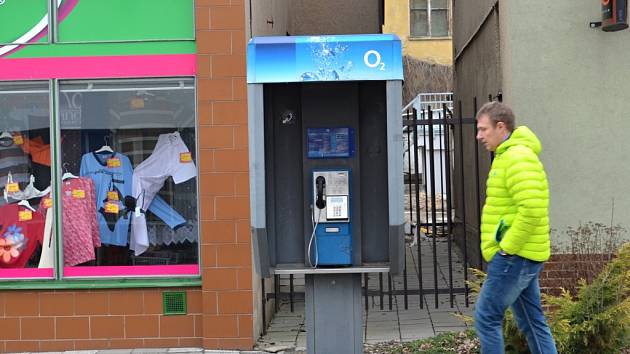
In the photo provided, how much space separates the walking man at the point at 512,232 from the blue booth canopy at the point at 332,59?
2.14 feet

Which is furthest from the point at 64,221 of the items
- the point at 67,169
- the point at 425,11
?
the point at 425,11

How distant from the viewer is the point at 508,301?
4.55 metres

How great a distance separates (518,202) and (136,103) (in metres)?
3.76

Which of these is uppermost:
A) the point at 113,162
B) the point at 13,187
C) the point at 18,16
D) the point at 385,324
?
the point at 18,16

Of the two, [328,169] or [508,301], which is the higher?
[328,169]

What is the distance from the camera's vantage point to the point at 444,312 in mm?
7840

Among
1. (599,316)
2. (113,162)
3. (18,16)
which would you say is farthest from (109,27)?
(599,316)

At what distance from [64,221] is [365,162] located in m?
2.97

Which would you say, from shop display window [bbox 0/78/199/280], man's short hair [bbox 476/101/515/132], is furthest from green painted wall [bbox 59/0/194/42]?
man's short hair [bbox 476/101/515/132]

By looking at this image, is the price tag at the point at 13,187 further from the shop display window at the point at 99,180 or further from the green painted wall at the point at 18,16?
the green painted wall at the point at 18,16

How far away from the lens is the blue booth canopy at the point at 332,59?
4699 mm

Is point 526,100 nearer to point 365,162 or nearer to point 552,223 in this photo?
point 552,223

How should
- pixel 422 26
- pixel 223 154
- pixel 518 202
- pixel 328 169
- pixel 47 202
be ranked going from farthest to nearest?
pixel 422 26 < pixel 47 202 < pixel 223 154 < pixel 328 169 < pixel 518 202

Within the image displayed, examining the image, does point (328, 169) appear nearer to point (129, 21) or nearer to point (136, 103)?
point (136, 103)
